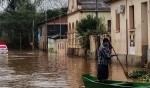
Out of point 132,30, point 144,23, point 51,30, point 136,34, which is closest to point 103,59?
point 144,23

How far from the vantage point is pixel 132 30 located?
3128 cm

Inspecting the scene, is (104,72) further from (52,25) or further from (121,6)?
(52,25)

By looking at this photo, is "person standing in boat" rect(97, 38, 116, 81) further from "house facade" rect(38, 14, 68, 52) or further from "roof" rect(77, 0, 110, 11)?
"house facade" rect(38, 14, 68, 52)

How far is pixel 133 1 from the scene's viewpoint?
3117cm

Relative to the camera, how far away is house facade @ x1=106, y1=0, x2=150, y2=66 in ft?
95.7

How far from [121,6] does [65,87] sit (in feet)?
57.0

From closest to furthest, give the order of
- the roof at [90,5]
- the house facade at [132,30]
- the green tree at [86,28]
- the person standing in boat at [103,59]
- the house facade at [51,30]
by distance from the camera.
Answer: the person standing in boat at [103,59] < the house facade at [132,30] < the green tree at [86,28] < the roof at [90,5] < the house facade at [51,30]

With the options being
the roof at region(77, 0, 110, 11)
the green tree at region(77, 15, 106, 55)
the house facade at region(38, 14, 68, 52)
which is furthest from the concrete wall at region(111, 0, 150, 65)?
the house facade at region(38, 14, 68, 52)

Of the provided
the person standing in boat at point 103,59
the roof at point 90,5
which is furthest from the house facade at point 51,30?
the person standing in boat at point 103,59

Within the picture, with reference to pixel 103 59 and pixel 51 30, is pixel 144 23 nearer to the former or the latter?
pixel 103 59

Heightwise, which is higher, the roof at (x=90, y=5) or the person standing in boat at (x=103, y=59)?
the roof at (x=90, y=5)

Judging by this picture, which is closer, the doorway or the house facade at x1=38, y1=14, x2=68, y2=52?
the doorway

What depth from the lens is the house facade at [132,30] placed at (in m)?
29.2

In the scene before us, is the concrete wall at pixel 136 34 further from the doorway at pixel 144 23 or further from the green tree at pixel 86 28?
the green tree at pixel 86 28
